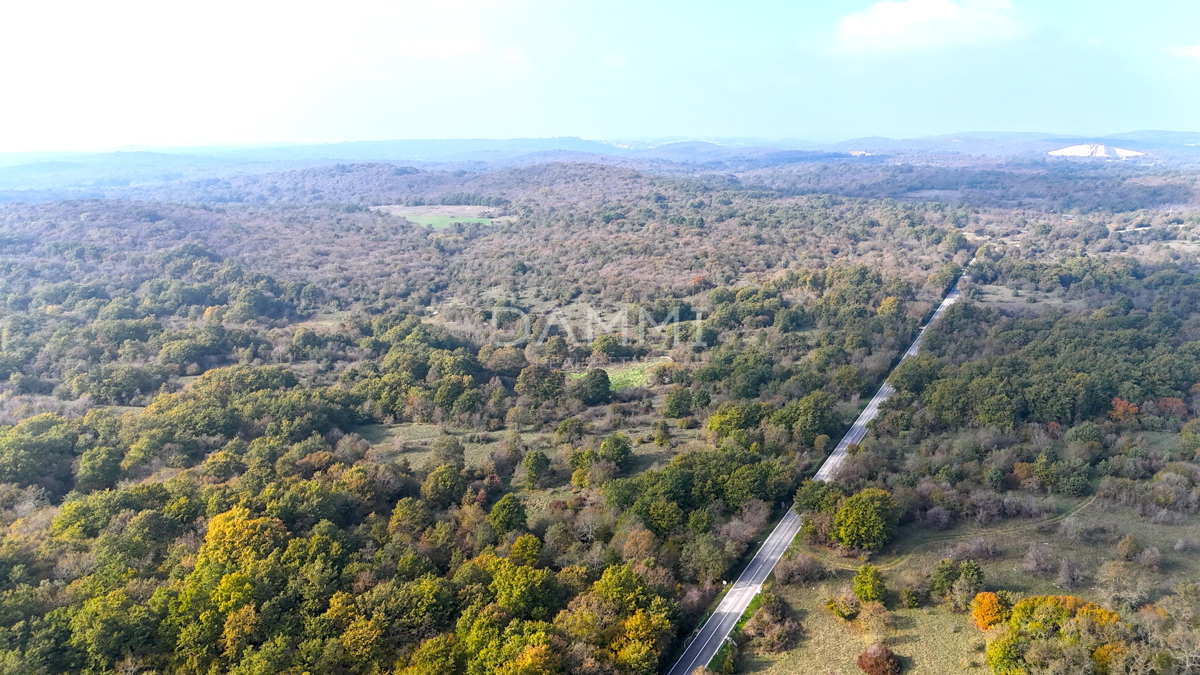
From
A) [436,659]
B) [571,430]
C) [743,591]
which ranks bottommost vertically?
[743,591]

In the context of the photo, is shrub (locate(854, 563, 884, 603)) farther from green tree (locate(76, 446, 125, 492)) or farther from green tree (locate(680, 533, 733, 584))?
green tree (locate(76, 446, 125, 492))

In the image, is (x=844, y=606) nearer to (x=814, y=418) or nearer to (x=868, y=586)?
(x=868, y=586)

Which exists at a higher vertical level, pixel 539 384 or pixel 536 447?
pixel 539 384

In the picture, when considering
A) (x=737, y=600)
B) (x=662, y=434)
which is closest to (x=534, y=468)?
(x=662, y=434)

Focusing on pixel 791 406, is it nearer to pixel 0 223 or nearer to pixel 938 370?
pixel 938 370

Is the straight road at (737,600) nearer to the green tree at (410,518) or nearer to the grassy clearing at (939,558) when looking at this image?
the grassy clearing at (939,558)

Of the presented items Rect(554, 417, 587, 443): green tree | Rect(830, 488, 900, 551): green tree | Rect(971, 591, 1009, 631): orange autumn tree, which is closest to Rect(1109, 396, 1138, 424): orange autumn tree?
Rect(830, 488, 900, 551): green tree
